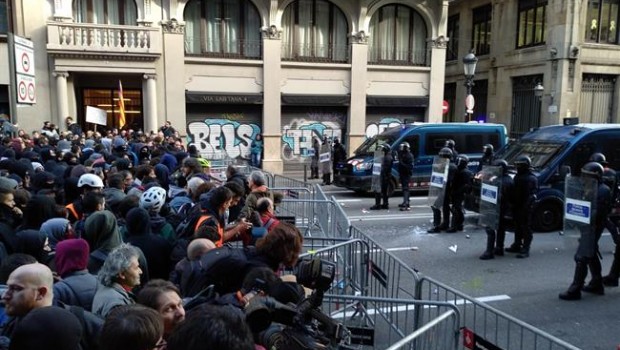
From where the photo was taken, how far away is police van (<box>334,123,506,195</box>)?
1473 cm

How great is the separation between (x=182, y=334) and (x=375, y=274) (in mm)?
3855

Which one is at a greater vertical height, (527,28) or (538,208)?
(527,28)

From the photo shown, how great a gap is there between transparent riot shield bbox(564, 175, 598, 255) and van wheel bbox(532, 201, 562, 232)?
135 inches

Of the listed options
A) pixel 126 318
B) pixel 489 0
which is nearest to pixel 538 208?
pixel 126 318

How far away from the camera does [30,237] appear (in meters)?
4.12

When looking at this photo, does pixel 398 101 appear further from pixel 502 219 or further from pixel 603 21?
pixel 502 219

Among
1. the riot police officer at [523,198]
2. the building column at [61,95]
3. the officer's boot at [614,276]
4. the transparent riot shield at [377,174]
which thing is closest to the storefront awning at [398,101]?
the transparent riot shield at [377,174]

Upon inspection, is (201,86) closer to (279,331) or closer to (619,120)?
(279,331)

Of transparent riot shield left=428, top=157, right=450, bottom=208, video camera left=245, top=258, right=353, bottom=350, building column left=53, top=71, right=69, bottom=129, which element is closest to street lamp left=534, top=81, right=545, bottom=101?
transparent riot shield left=428, top=157, right=450, bottom=208

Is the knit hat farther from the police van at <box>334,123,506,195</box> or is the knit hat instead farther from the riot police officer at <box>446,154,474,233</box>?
the police van at <box>334,123,506,195</box>

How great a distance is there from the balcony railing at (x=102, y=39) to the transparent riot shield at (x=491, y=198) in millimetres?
14197

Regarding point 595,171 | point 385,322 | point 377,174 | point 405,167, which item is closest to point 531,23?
point 405,167

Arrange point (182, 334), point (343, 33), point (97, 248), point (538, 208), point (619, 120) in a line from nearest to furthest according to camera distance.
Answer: point (182, 334)
point (97, 248)
point (538, 208)
point (343, 33)
point (619, 120)

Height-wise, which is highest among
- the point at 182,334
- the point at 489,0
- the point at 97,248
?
the point at 489,0
